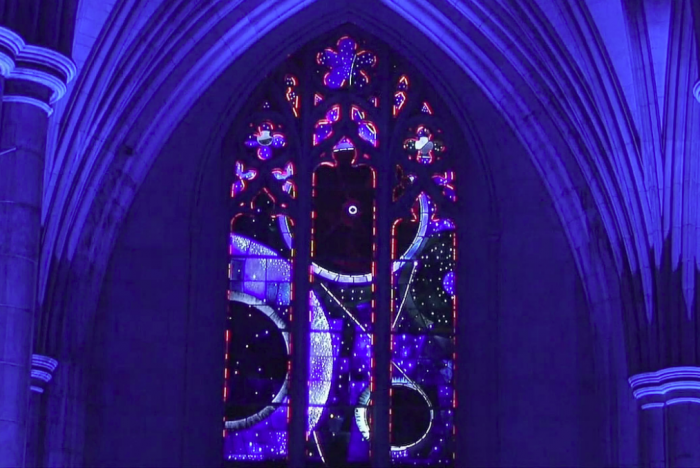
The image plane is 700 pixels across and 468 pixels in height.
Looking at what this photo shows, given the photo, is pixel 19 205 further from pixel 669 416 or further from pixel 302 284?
pixel 669 416

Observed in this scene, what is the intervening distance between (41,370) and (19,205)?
596cm

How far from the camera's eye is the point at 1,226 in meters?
13.1

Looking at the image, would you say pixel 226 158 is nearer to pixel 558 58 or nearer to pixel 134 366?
pixel 134 366

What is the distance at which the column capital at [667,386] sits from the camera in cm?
1856

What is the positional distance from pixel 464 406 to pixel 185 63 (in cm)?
509

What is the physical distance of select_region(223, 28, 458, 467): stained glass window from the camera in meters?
20.4

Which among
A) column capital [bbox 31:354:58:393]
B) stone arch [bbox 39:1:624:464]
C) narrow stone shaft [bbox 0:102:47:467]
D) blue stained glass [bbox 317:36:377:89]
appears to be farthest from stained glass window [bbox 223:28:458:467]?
narrow stone shaft [bbox 0:102:47:467]

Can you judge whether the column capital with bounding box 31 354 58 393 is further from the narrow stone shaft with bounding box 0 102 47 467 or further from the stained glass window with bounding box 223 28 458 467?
the narrow stone shaft with bounding box 0 102 47 467

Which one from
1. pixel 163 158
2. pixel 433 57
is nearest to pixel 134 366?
pixel 163 158

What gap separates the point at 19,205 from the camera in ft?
43.3

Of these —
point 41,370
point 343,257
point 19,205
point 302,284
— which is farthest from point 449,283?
point 19,205

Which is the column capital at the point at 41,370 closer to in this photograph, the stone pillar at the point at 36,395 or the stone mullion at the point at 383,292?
the stone pillar at the point at 36,395

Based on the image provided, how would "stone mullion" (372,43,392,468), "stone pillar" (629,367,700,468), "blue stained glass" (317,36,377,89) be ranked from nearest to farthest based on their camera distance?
"stone pillar" (629,367,700,468) → "stone mullion" (372,43,392,468) → "blue stained glass" (317,36,377,89)

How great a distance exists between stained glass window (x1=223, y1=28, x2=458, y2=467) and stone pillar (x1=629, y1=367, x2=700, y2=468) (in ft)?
7.81
